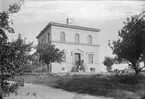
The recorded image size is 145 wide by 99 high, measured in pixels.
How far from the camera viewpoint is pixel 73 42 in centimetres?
4622

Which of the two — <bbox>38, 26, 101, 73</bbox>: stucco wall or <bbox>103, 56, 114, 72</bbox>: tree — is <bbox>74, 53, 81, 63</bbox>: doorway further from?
<bbox>103, 56, 114, 72</bbox>: tree

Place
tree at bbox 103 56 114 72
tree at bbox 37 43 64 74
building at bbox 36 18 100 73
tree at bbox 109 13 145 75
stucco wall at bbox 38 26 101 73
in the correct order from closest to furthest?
1. tree at bbox 109 13 145 75
2. tree at bbox 37 43 64 74
3. stucco wall at bbox 38 26 101 73
4. building at bbox 36 18 100 73
5. tree at bbox 103 56 114 72

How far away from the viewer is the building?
4384 cm

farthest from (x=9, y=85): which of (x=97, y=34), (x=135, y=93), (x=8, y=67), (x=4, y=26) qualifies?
(x=97, y=34)

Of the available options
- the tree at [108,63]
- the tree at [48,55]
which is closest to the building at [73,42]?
the tree at [108,63]

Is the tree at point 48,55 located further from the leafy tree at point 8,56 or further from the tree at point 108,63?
the tree at point 108,63

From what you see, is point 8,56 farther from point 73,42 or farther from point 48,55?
point 73,42

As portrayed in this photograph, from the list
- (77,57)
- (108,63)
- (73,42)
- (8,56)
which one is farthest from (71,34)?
(8,56)

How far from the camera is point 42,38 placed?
168 feet

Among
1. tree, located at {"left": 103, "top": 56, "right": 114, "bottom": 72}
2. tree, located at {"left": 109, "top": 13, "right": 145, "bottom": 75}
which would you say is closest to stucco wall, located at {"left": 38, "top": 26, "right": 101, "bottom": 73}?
tree, located at {"left": 103, "top": 56, "right": 114, "bottom": 72}

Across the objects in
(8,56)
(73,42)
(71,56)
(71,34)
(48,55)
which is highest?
(71,34)

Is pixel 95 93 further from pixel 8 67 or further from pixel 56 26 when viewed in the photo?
pixel 56 26

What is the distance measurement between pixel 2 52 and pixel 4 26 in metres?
0.73

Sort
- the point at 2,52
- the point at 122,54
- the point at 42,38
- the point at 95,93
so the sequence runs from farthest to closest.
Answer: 1. the point at 42,38
2. the point at 122,54
3. the point at 95,93
4. the point at 2,52
